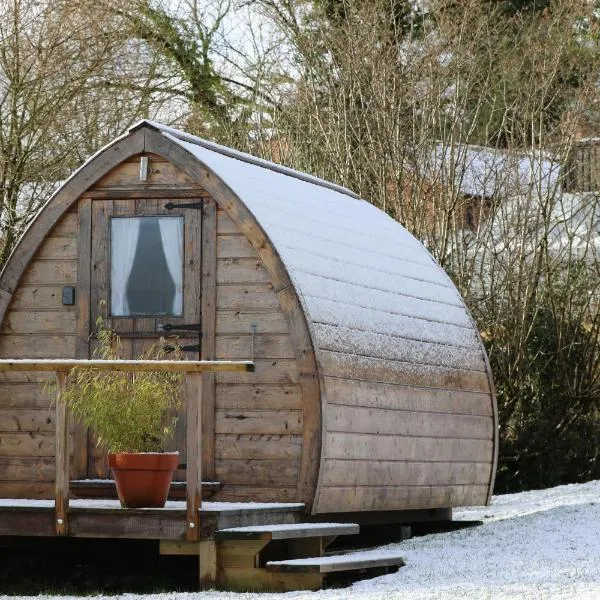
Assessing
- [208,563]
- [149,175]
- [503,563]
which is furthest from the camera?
[149,175]

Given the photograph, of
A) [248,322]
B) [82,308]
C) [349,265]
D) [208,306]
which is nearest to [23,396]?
[82,308]

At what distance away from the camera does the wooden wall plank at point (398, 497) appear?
969 cm

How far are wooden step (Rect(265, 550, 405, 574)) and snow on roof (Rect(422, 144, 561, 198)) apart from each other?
917 centimetres

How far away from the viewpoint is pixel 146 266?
10219 mm

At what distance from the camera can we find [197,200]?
1010cm

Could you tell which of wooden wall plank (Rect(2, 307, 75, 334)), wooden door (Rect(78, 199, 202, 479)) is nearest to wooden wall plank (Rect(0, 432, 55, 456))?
wooden door (Rect(78, 199, 202, 479))

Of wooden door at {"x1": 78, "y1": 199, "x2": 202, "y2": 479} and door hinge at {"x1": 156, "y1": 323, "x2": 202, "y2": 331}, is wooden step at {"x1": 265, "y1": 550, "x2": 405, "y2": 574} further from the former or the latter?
door hinge at {"x1": 156, "y1": 323, "x2": 202, "y2": 331}

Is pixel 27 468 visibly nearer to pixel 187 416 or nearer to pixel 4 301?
pixel 4 301

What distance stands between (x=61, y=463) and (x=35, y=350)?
189 cm

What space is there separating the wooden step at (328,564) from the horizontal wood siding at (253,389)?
0.89 m

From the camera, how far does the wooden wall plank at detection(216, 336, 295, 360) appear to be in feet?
31.8

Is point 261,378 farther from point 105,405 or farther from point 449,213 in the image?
point 449,213

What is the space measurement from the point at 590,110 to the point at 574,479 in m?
5.03

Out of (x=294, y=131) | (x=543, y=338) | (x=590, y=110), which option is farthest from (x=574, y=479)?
(x=294, y=131)
